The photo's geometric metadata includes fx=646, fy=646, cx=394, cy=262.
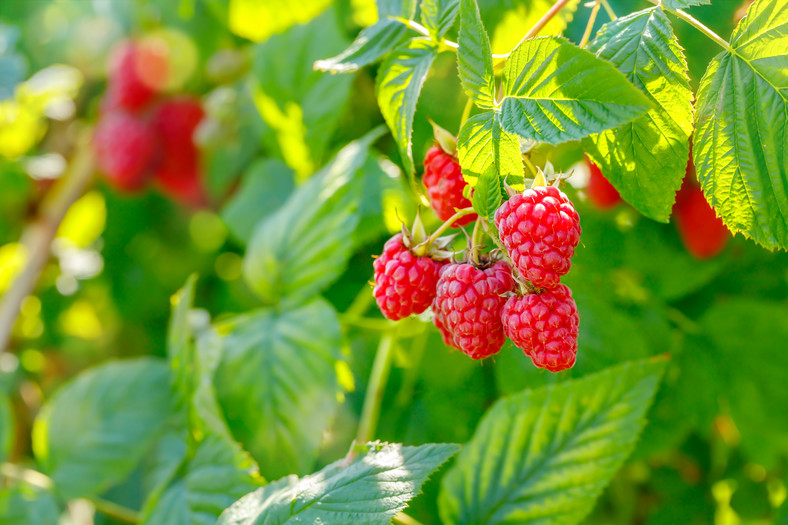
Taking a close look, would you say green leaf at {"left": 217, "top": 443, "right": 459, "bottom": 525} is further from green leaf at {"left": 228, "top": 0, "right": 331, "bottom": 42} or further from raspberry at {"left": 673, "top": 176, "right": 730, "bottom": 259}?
green leaf at {"left": 228, "top": 0, "right": 331, "bottom": 42}

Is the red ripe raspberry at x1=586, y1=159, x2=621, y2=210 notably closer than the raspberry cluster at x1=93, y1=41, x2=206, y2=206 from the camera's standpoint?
Yes

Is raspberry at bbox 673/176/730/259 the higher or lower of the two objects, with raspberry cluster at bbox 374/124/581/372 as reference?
lower

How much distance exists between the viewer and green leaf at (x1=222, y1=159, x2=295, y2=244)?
1.09 m

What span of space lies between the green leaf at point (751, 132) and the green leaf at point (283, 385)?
42cm

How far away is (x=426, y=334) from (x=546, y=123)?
458mm

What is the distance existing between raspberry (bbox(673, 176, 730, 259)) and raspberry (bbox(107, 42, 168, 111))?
1.11 m

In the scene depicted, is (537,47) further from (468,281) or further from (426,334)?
(426,334)

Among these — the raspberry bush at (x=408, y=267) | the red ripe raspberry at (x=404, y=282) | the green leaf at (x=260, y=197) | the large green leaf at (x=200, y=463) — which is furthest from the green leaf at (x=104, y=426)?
the red ripe raspberry at (x=404, y=282)

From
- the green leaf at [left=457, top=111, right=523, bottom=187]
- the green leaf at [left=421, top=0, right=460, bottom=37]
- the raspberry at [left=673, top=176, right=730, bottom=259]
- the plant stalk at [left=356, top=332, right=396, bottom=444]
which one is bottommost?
the plant stalk at [left=356, top=332, right=396, bottom=444]

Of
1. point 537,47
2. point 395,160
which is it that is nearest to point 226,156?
point 395,160

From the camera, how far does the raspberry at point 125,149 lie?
4.42ft

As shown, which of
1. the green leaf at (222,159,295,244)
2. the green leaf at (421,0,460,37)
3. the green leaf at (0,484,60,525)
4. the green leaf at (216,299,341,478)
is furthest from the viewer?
the green leaf at (222,159,295,244)

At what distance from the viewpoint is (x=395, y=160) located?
934 millimetres

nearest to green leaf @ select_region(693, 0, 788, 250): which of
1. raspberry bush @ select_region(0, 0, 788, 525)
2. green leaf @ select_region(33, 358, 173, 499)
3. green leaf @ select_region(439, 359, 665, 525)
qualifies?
raspberry bush @ select_region(0, 0, 788, 525)
